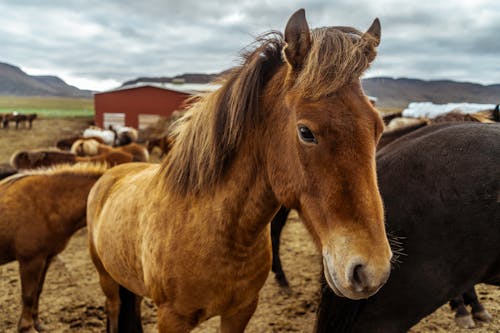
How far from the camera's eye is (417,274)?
1.82 metres

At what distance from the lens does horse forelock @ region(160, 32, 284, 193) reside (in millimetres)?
1586

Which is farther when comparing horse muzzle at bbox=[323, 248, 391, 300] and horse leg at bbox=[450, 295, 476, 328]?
horse leg at bbox=[450, 295, 476, 328]

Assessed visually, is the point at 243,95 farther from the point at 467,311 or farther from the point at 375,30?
the point at 467,311

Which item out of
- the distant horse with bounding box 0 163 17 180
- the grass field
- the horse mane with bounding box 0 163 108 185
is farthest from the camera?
the grass field

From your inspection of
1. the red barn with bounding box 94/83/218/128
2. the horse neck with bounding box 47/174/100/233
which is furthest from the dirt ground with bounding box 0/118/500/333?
the red barn with bounding box 94/83/218/128

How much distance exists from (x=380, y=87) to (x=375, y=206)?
1248 millimetres

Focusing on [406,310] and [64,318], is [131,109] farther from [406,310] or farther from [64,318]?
[406,310]

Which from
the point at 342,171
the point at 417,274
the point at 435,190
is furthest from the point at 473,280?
the point at 342,171

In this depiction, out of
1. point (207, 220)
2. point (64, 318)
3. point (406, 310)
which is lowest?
point (64, 318)

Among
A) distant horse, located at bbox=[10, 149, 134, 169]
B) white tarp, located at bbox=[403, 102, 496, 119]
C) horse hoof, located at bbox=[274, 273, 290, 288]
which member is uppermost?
white tarp, located at bbox=[403, 102, 496, 119]

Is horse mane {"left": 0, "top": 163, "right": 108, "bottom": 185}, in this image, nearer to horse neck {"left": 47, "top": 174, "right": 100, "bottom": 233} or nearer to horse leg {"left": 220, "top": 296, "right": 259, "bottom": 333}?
horse neck {"left": 47, "top": 174, "right": 100, "bottom": 233}

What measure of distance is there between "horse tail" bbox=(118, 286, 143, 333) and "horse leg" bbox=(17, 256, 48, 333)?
3.45 ft

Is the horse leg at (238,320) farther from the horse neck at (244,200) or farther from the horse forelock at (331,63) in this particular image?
the horse forelock at (331,63)

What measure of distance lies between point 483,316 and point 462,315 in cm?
25
